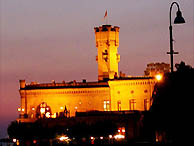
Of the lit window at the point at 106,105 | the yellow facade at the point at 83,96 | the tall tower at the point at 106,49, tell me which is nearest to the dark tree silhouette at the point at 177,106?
the yellow facade at the point at 83,96

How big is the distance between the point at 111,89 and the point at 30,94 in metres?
13.9

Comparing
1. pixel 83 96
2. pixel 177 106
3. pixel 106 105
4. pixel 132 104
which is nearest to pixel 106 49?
pixel 83 96

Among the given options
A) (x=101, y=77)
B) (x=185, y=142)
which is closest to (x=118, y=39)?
(x=101, y=77)

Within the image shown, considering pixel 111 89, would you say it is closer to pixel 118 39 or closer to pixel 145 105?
pixel 145 105

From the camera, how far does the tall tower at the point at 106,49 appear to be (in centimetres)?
16662

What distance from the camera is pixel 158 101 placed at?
2985 inches

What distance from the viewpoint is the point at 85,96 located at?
505ft

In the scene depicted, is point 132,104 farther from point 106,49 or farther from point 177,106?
point 177,106

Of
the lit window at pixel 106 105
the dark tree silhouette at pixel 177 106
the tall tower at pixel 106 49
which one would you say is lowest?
the lit window at pixel 106 105

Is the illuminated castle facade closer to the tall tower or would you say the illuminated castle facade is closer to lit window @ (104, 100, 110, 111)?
lit window @ (104, 100, 110, 111)

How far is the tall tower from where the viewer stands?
547 ft

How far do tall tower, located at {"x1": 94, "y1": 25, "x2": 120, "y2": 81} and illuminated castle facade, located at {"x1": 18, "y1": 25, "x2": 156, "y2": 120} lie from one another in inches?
216

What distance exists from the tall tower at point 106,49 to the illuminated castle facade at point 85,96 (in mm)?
5489

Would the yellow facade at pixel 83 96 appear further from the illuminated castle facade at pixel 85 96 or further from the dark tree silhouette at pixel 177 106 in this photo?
the dark tree silhouette at pixel 177 106
